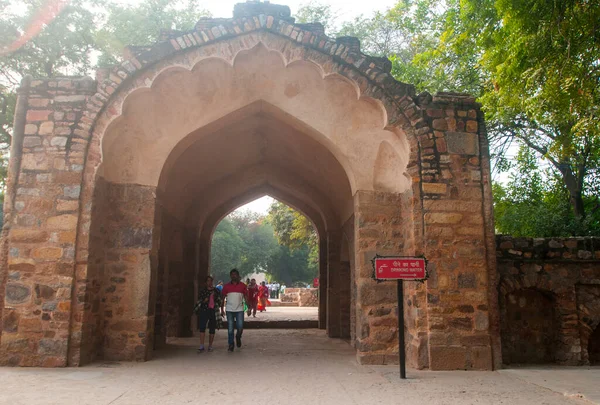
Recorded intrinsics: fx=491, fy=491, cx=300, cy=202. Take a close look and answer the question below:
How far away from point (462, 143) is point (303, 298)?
17.6 metres

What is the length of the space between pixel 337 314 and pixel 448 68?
24.0 ft

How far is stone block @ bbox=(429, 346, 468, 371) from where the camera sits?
601cm

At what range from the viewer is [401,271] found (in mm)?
5531

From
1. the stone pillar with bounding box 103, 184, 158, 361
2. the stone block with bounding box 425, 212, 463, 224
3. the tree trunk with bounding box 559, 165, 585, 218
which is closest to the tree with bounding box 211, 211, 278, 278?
the tree trunk with bounding box 559, 165, 585, 218

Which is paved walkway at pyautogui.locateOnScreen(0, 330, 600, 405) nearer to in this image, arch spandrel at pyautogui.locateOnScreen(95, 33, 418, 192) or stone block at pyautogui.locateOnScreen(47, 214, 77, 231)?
stone block at pyautogui.locateOnScreen(47, 214, 77, 231)

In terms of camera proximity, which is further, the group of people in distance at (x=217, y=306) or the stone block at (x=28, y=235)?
the group of people in distance at (x=217, y=306)

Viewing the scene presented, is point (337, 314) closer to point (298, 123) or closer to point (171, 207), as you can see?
point (171, 207)

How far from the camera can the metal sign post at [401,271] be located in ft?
18.0

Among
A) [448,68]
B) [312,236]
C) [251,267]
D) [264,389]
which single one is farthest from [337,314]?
[251,267]

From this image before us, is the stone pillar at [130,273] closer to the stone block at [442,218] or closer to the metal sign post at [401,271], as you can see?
the metal sign post at [401,271]

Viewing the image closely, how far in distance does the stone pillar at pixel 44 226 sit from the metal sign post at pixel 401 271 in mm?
3749

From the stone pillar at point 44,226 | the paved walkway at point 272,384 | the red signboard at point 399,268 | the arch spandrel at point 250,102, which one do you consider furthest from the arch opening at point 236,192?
the red signboard at point 399,268

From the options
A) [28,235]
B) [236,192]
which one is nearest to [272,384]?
[28,235]

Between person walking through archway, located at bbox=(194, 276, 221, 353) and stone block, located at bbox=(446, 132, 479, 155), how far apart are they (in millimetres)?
4399
